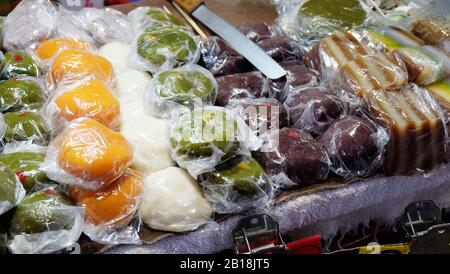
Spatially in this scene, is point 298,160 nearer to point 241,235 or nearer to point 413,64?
point 241,235

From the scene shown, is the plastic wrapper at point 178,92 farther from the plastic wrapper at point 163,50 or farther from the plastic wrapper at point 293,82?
the plastic wrapper at point 293,82

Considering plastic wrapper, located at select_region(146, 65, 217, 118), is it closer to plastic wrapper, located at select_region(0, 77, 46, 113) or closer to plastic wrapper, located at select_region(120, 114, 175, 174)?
plastic wrapper, located at select_region(120, 114, 175, 174)

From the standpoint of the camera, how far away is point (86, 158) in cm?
117

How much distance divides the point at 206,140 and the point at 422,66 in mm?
949

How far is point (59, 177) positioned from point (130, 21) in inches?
41.0

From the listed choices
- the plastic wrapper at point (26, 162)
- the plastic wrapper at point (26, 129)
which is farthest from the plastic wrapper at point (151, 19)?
the plastic wrapper at point (26, 162)

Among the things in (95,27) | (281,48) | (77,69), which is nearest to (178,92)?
(77,69)

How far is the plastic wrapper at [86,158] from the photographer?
1.17 meters

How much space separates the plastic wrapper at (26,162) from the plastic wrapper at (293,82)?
0.85 m

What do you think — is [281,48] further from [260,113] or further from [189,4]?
[189,4]

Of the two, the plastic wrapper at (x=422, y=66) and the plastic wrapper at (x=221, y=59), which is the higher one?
the plastic wrapper at (x=422, y=66)

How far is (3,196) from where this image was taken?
113 cm

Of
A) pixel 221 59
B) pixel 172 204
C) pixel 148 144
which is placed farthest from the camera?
pixel 221 59

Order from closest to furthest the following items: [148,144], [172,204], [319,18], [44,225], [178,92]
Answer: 1. [44,225]
2. [172,204]
3. [148,144]
4. [178,92]
5. [319,18]
